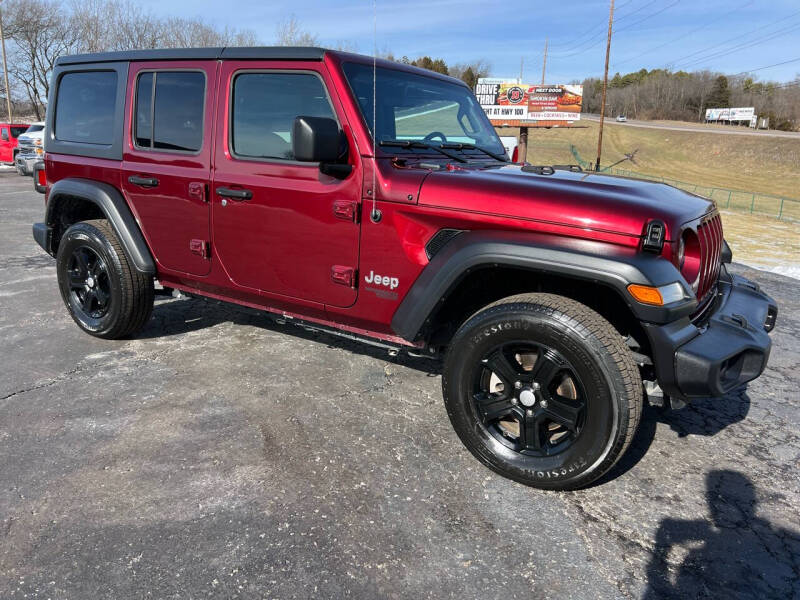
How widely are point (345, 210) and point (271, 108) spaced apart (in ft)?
2.62

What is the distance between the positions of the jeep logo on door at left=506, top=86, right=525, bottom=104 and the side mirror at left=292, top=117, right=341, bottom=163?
107ft

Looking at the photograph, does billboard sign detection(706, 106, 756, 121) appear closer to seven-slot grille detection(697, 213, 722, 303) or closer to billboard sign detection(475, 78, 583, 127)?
billboard sign detection(475, 78, 583, 127)

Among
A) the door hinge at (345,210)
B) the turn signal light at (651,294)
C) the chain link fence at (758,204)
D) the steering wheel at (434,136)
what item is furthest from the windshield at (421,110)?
the chain link fence at (758,204)

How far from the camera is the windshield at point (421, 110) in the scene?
3070 millimetres

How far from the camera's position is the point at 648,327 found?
2322 millimetres

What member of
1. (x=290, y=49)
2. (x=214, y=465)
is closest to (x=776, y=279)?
(x=290, y=49)

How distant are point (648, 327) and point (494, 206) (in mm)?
814

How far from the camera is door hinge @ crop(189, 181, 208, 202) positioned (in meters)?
3.43

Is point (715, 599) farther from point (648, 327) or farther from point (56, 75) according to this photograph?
point (56, 75)

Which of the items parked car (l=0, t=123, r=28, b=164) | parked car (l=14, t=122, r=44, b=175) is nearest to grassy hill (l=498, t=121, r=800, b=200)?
parked car (l=0, t=123, r=28, b=164)

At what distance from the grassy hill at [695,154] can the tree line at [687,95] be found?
39.0m

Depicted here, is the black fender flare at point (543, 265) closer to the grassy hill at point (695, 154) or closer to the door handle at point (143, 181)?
the door handle at point (143, 181)

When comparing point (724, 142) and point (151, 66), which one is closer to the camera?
point (151, 66)

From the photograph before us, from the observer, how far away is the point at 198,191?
11.3 feet
